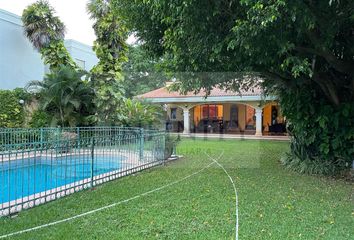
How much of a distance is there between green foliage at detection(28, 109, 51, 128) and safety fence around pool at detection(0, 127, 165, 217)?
7.42 m

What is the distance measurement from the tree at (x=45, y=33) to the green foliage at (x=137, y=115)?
12.1 feet

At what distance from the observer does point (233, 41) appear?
600 cm

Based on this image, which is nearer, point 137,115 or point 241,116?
point 137,115

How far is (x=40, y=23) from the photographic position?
17.9 meters

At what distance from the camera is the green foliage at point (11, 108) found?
643 inches

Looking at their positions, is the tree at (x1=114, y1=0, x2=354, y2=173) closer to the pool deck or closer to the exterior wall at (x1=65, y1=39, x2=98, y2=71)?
the pool deck

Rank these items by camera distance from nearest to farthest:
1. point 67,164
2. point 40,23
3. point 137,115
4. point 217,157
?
point 67,164 < point 217,157 < point 40,23 < point 137,115

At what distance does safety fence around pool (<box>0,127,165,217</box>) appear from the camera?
6.77 m

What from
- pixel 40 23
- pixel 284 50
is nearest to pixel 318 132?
pixel 284 50

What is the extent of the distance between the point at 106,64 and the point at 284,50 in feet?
43.7

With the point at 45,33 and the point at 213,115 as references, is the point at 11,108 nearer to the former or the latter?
the point at 45,33

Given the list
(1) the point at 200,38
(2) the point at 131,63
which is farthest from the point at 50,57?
(2) the point at 131,63

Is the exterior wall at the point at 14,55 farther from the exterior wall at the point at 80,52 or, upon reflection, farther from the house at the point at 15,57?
the exterior wall at the point at 80,52

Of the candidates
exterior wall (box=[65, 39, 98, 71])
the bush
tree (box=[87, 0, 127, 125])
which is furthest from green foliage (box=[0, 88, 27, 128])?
the bush
